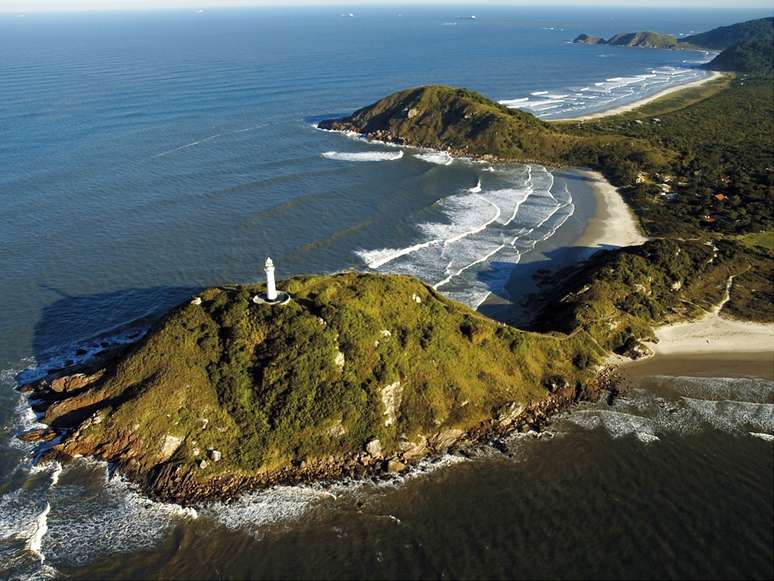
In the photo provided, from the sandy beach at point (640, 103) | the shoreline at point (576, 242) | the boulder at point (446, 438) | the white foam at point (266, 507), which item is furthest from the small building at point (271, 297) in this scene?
the sandy beach at point (640, 103)

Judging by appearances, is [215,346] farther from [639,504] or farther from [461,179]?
[461,179]

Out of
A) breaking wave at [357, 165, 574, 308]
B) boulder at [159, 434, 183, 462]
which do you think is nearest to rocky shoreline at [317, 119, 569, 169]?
breaking wave at [357, 165, 574, 308]

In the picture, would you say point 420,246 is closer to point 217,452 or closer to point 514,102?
point 217,452

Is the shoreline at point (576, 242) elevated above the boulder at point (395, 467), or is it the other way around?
the shoreline at point (576, 242)

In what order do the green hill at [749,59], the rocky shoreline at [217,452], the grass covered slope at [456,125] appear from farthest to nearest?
the green hill at [749,59] → the grass covered slope at [456,125] → the rocky shoreline at [217,452]

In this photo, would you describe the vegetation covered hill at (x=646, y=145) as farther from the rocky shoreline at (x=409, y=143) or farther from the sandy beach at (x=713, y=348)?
the sandy beach at (x=713, y=348)

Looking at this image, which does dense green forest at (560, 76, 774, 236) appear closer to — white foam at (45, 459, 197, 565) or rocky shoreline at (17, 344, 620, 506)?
rocky shoreline at (17, 344, 620, 506)

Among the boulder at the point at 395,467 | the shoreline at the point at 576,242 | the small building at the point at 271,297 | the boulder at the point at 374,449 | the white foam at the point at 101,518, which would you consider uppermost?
the small building at the point at 271,297

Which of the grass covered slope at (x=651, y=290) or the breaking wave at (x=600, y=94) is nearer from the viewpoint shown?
the grass covered slope at (x=651, y=290)

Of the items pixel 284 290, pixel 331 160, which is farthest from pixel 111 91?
pixel 284 290
